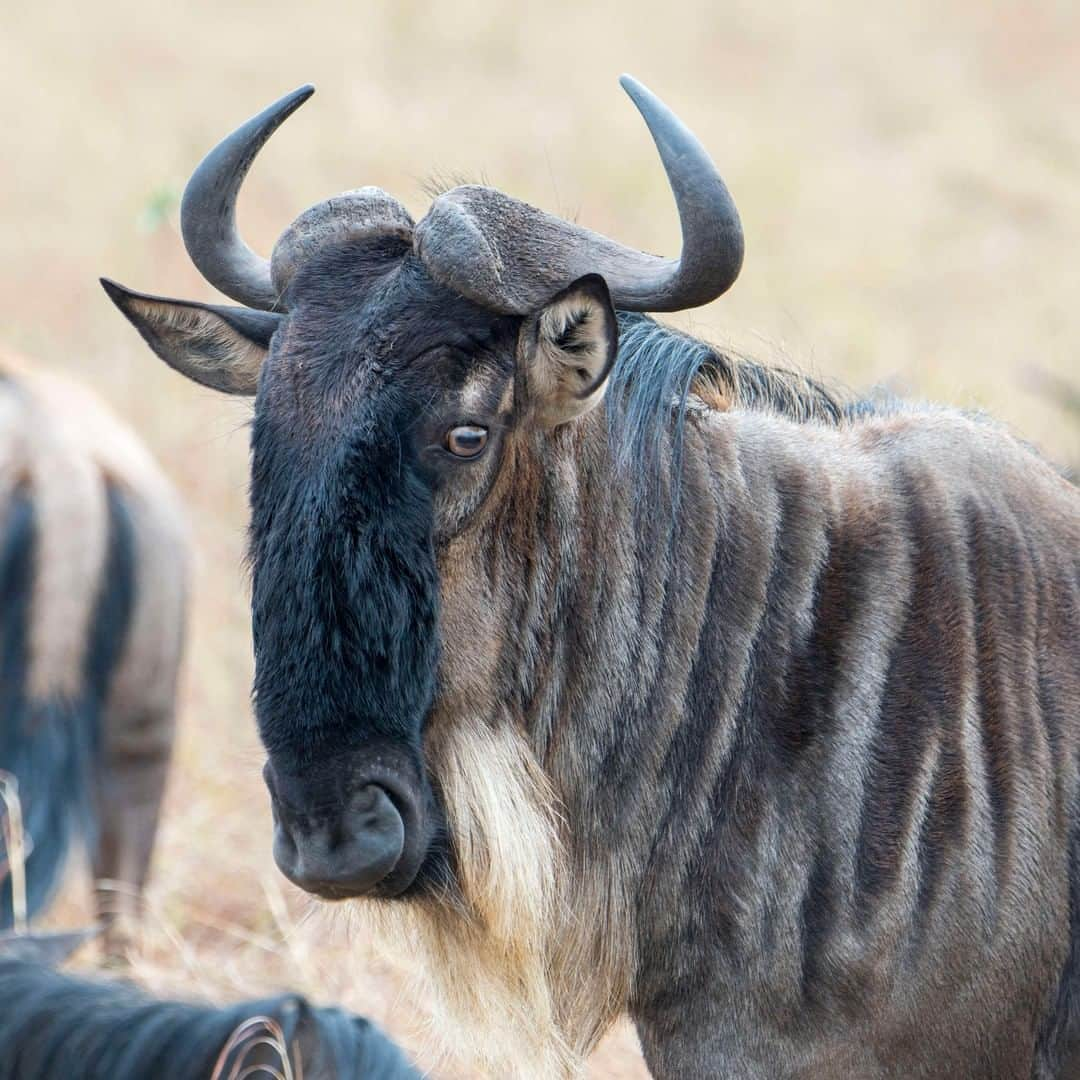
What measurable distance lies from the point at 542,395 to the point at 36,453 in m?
3.57

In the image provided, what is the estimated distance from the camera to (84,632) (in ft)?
18.2

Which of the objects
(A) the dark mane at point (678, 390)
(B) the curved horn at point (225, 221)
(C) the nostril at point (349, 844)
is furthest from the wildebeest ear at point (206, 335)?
(C) the nostril at point (349, 844)

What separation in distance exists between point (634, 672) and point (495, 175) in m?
12.0

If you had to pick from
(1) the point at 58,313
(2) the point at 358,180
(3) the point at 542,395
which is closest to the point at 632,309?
(3) the point at 542,395

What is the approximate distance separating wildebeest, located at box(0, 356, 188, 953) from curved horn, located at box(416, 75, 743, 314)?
11.0ft

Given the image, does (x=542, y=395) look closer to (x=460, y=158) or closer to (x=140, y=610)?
(x=140, y=610)

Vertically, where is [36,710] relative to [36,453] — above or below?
below

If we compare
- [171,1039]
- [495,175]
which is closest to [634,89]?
[171,1039]

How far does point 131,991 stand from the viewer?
3.48m

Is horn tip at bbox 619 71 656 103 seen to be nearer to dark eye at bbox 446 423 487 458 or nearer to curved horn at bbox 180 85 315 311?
curved horn at bbox 180 85 315 311

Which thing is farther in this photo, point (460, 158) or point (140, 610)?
point (460, 158)

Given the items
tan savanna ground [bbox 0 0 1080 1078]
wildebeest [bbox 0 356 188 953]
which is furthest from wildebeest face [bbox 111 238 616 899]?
wildebeest [bbox 0 356 188 953]

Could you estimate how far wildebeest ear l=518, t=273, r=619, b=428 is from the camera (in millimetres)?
2359

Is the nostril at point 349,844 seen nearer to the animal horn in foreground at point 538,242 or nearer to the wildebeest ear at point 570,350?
the wildebeest ear at point 570,350
